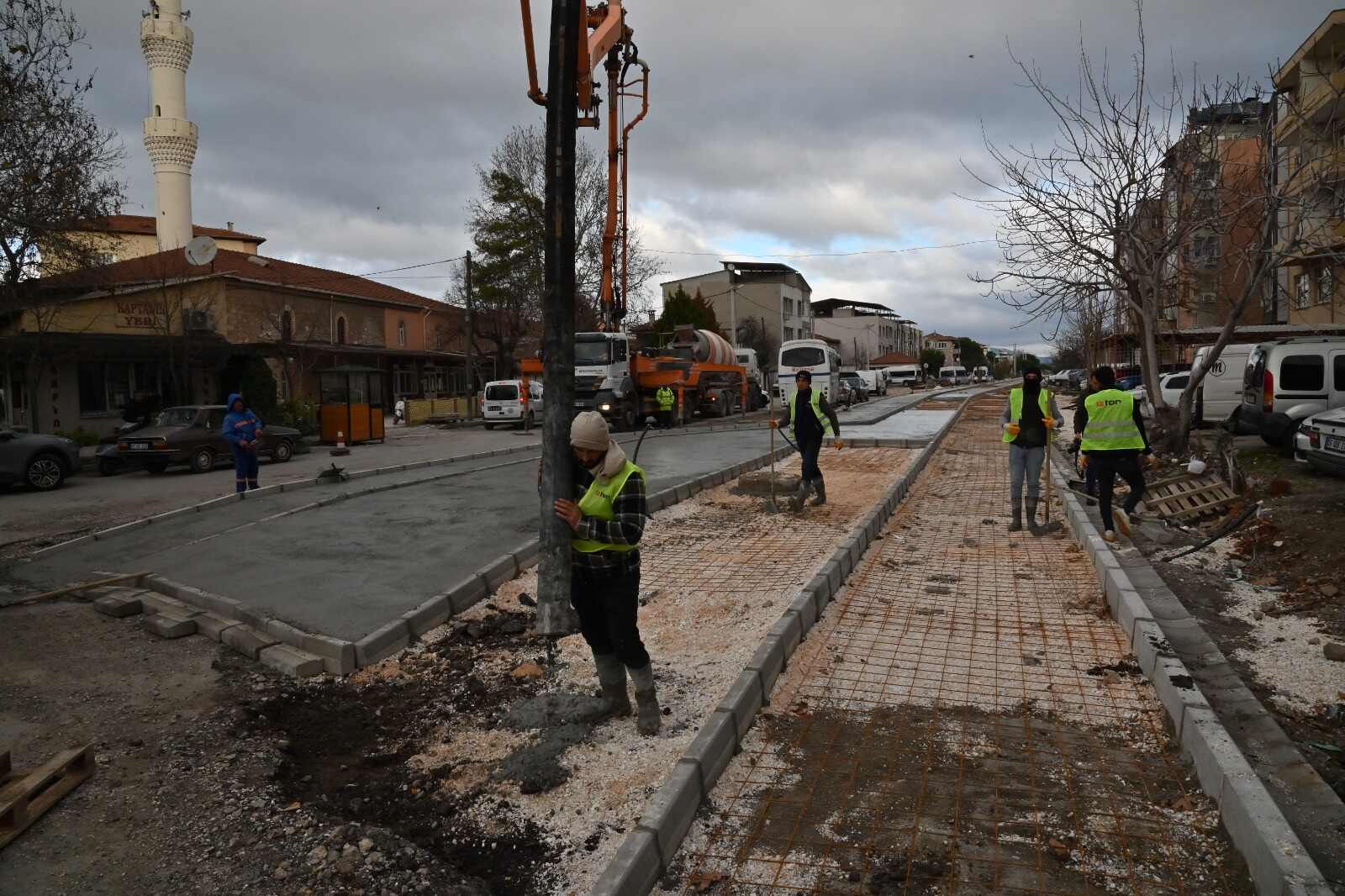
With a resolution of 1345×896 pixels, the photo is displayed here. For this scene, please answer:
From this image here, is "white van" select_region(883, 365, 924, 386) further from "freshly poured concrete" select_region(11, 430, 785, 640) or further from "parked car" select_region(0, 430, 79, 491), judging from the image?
"freshly poured concrete" select_region(11, 430, 785, 640)

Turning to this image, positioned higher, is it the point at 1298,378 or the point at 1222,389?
the point at 1298,378

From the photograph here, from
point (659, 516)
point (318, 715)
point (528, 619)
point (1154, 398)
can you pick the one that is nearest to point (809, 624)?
point (528, 619)

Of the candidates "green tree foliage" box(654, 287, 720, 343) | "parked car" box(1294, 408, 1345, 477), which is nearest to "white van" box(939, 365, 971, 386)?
"green tree foliage" box(654, 287, 720, 343)

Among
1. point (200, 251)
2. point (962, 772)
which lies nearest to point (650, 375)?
point (200, 251)

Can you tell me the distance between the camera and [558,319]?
5.07 meters

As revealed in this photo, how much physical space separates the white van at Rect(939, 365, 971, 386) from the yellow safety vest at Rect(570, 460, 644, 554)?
3066 inches

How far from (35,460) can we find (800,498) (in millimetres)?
14056

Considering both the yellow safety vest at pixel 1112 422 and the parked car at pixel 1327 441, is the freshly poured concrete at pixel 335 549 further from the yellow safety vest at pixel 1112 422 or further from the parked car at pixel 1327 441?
the parked car at pixel 1327 441

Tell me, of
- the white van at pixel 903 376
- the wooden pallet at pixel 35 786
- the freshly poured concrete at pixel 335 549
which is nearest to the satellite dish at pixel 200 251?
the freshly poured concrete at pixel 335 549

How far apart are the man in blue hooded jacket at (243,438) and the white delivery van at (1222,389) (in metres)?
19.2

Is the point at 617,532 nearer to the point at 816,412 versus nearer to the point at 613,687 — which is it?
the point at 613,687

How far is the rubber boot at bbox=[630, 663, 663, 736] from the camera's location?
14.6 ft

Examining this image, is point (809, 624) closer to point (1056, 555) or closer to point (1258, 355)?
point (1056, 555)

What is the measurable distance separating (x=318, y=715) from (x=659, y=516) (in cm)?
598
